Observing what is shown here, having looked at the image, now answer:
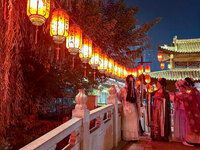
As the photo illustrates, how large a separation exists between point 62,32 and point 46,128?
577 centimetres

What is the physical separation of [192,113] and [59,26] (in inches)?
161

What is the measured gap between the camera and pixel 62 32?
3.56 m

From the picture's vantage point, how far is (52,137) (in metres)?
1.56

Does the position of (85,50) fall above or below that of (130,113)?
above

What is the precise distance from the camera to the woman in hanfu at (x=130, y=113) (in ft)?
15.6

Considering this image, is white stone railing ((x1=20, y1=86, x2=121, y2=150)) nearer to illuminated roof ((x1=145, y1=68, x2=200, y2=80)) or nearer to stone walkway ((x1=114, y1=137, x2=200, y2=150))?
stone walkway ((x1=114, y1=137, x2=200, y2=150))

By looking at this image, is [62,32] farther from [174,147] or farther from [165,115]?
[174,147]

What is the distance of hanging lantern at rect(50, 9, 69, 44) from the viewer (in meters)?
3.52

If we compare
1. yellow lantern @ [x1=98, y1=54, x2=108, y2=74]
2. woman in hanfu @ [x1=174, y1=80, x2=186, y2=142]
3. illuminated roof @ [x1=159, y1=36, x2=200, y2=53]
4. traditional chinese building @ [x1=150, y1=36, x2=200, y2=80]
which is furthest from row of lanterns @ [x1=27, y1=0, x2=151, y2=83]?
illuminated roof @ [x1=159, y1=36, x2=200, y2=53]

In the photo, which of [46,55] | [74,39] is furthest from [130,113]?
[46,55]

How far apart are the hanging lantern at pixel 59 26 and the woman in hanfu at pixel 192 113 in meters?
3.64

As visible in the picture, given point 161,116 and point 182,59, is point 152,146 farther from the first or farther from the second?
point 182,59

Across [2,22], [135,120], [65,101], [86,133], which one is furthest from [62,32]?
[65,101]

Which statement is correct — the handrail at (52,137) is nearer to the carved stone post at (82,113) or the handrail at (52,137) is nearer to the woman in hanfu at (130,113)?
the carved stone post at (82,113)
